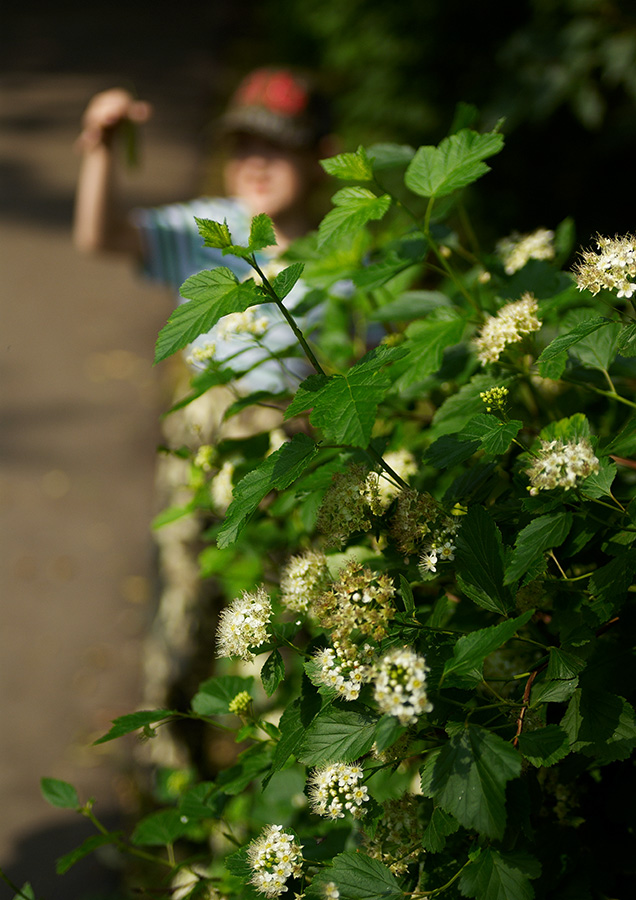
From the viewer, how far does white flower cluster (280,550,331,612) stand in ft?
3.00

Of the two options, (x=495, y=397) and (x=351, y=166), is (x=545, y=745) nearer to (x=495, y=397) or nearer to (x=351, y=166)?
(x=495, y=397)

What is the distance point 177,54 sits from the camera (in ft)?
26.1

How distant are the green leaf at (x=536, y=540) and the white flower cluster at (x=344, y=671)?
0.16 metres

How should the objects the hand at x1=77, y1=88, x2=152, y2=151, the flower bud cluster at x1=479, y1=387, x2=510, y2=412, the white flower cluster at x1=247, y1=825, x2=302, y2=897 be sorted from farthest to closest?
the hand at x1=77, y1=88, x2=152, y2=151 → the flower bud cluster at x1=479, y1=387, x2=510, y2=412 → the white flower cluster at x1=247, y1=825, x2=302, y2=897

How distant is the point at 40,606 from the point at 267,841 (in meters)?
2.86

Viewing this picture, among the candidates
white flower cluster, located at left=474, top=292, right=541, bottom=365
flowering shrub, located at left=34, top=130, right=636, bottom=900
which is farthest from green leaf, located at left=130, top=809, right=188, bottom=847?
white flower cluster, located at left=474, top=292, right=541, bottom=365

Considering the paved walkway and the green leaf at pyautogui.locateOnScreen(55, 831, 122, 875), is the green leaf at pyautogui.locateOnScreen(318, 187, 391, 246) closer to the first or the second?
the green leaf at pyautogui.locateOnScreen(55, 831, 122, 875)

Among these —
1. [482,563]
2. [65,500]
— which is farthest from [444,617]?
[65,500]

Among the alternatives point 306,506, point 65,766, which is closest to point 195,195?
point 65,766

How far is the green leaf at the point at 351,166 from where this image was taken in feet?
3.48

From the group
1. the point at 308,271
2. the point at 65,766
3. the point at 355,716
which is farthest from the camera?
the point at 65,766

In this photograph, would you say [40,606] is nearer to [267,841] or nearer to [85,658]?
[85,658]

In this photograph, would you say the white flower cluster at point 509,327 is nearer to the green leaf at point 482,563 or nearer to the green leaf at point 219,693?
the green leaf at point 482,563

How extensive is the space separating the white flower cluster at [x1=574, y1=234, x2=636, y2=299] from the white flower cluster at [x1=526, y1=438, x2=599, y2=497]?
0.17 metres
